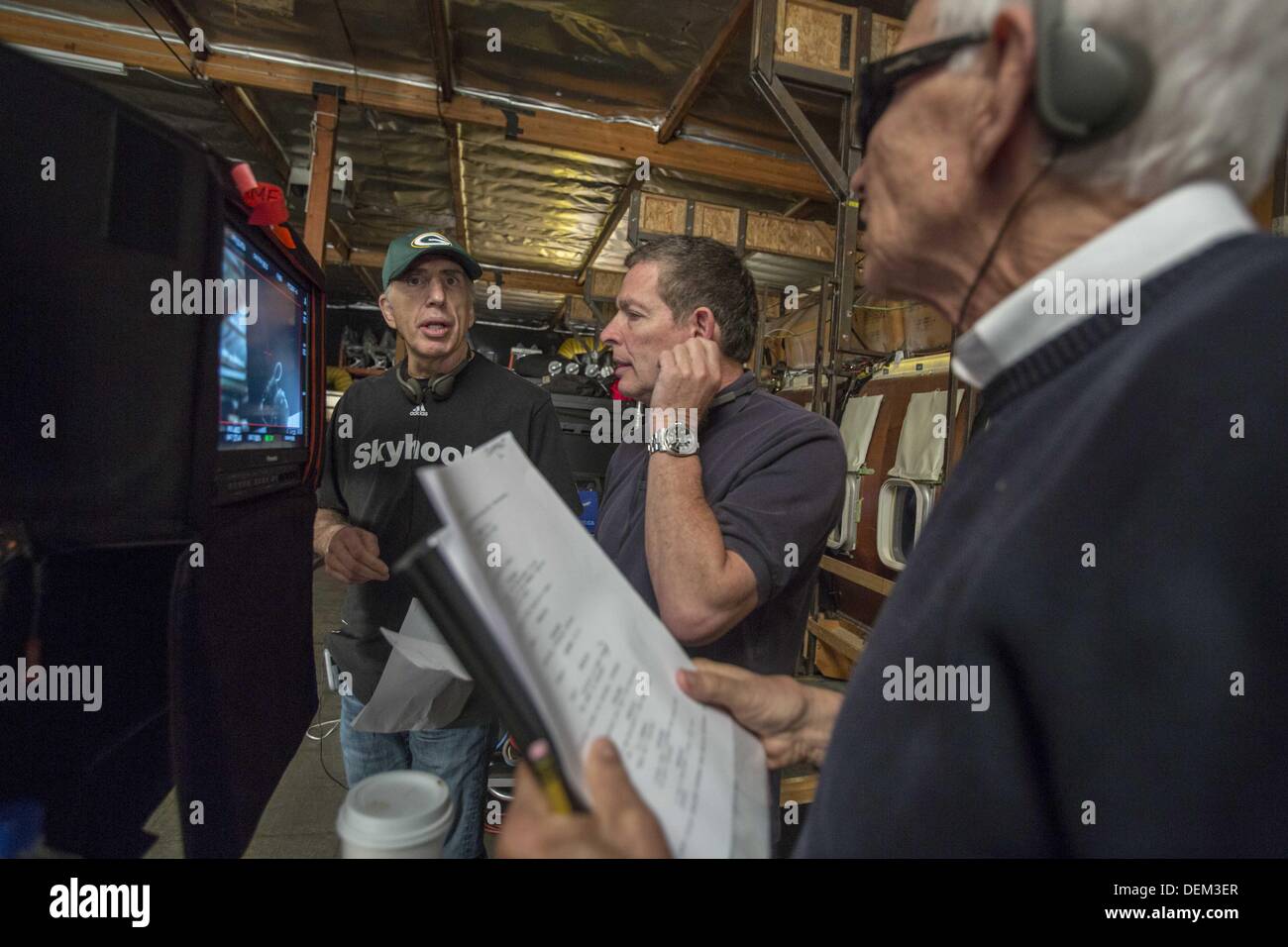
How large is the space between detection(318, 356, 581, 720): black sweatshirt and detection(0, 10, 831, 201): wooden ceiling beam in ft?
10.0

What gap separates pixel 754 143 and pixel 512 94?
1.61 metres

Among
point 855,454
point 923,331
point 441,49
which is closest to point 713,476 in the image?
point 855,454

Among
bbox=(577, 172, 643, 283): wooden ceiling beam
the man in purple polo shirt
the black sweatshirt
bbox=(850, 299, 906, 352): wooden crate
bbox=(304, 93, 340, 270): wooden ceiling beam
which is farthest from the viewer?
bbox=(577, 172, 643, 283): wooden ceiling beam

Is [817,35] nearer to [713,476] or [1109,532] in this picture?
[713,476]

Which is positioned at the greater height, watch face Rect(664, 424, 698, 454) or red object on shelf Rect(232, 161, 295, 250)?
red object on shelf Rect(232, 161, 295, 250)

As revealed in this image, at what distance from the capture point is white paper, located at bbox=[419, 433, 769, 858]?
45 centimetres

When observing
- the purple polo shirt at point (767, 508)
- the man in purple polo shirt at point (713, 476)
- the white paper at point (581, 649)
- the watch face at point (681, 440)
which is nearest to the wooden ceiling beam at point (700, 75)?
the man in purple polo shirt at point (713, 476)

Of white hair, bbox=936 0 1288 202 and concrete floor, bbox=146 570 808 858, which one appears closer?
white hair, bbox=936 0 1288 202

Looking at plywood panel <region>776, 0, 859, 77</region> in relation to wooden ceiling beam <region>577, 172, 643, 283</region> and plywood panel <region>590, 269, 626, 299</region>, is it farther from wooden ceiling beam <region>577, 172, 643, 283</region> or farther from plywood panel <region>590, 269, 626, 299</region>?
plywood panel <region>590, 269, 626, 299</region>

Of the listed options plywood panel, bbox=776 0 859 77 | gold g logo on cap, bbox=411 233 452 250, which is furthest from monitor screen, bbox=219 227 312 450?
plywood panel, bbox=776 0 859 77

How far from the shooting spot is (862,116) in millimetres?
694

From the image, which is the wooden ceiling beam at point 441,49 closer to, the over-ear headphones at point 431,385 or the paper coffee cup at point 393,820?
the over-ear headphones at point 431,385

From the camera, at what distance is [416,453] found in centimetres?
174

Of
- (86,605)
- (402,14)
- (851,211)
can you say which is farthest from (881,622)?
(402,14)
